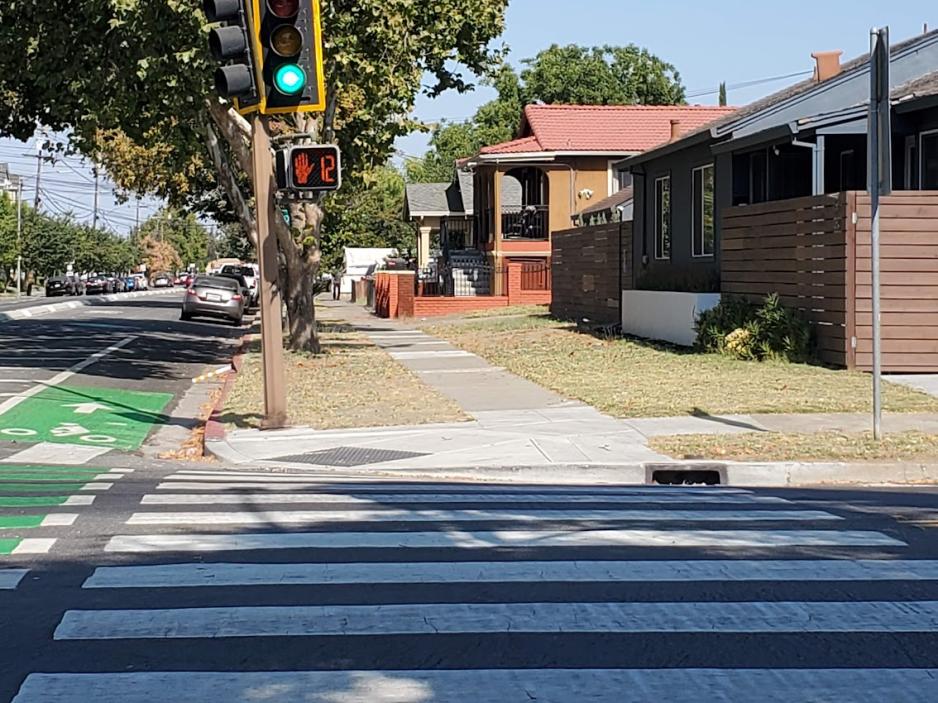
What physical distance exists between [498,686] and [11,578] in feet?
10.3

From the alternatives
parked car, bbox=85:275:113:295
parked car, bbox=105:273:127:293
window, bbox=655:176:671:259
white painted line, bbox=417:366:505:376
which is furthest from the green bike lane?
parked car, bbox=105:273:127:293

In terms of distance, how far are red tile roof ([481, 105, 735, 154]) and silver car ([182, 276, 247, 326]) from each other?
427 inches

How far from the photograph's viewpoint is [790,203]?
64.8 feet

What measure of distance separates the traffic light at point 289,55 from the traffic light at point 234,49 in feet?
0.41

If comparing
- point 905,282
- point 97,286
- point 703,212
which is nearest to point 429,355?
point 703,212

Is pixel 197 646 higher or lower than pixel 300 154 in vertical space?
lower

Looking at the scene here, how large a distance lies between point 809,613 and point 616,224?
25758 mm

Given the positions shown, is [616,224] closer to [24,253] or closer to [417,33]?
[417,33]

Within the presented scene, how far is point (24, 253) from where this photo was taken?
99812 millimetres

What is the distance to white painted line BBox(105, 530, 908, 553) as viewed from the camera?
7617mm

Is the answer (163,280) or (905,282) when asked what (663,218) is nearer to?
(905,282)

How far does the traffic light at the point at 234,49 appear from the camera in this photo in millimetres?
12188

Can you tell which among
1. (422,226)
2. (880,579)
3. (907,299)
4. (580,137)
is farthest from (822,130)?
(422,226)

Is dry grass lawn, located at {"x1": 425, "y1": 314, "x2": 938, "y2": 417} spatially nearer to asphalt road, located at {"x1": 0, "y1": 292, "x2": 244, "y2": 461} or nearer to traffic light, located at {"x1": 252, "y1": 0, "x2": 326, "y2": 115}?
traffic light, located at {"x1": 252, "y1": 0, "x2": 326, "y2": 115}
